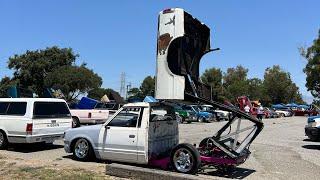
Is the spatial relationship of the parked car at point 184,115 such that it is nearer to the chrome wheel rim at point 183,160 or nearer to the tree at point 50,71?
the chrome wheel rim at point 183,160

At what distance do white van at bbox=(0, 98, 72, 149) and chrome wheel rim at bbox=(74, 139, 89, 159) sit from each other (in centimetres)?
255

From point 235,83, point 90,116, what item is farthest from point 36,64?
point 90,116

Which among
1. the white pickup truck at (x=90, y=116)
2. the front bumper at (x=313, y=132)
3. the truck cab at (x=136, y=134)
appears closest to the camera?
the truck cab at (x=136, y=134)

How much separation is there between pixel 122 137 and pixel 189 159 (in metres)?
1.92

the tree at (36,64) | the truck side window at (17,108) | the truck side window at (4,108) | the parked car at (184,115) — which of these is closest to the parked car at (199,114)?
the parked car at (184,115)

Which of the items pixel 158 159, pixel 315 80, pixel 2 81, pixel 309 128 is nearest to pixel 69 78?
pixel 2 81

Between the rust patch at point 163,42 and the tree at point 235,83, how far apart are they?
255 ft

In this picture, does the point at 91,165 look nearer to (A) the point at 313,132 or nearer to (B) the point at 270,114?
(A) the point at 313,132

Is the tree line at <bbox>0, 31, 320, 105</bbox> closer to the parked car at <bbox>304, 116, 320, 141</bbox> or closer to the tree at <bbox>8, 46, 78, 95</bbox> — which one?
the tree at <bbox>8, 46, 78, 95</bbox>

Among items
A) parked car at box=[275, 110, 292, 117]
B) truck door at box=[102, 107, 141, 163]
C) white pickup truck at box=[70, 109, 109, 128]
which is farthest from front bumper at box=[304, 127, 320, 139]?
parked car at box=[275, 110, 292, 117]

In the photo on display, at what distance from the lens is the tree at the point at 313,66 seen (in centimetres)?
6719

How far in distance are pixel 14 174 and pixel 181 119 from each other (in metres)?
27.3

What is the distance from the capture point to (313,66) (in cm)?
6888

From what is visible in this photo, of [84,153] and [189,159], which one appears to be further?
[84,153]
